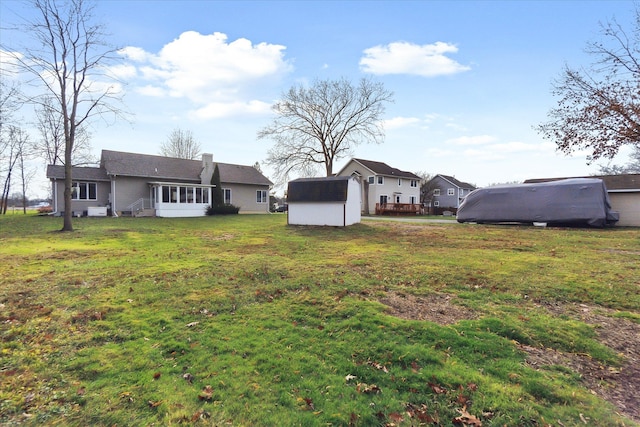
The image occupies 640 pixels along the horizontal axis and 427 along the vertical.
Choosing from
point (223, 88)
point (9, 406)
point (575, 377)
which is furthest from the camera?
point (223, 88)

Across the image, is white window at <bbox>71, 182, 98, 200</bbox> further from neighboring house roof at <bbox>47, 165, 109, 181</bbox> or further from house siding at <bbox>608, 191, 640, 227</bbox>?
house siding at <bbox>608, 191, 640, 227</bbox>

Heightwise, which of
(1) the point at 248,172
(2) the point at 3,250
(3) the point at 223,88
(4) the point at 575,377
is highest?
(3) the point at 223,88

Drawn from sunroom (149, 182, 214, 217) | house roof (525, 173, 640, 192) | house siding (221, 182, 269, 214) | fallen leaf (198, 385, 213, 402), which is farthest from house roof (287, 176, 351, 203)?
house roof (525, 173, 640, 192)

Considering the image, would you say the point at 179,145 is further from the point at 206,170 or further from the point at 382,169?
the point at 382,169

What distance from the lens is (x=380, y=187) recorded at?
4028 cm

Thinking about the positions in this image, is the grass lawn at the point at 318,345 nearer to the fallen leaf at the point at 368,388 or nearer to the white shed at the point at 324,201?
the fallen leaf at the point at 368,388

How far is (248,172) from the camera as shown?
35.5 m

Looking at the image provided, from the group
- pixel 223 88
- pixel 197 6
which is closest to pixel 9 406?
pixel 197 6

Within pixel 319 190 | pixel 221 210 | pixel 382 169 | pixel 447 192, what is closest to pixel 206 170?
pixel 221 210

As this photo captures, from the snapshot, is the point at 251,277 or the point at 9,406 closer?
the point at 9,406

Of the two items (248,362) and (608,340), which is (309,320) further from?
(608,340)

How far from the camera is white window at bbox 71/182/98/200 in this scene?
83.0 feet

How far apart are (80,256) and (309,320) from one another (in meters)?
8.48

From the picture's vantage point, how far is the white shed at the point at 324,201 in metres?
19.0
